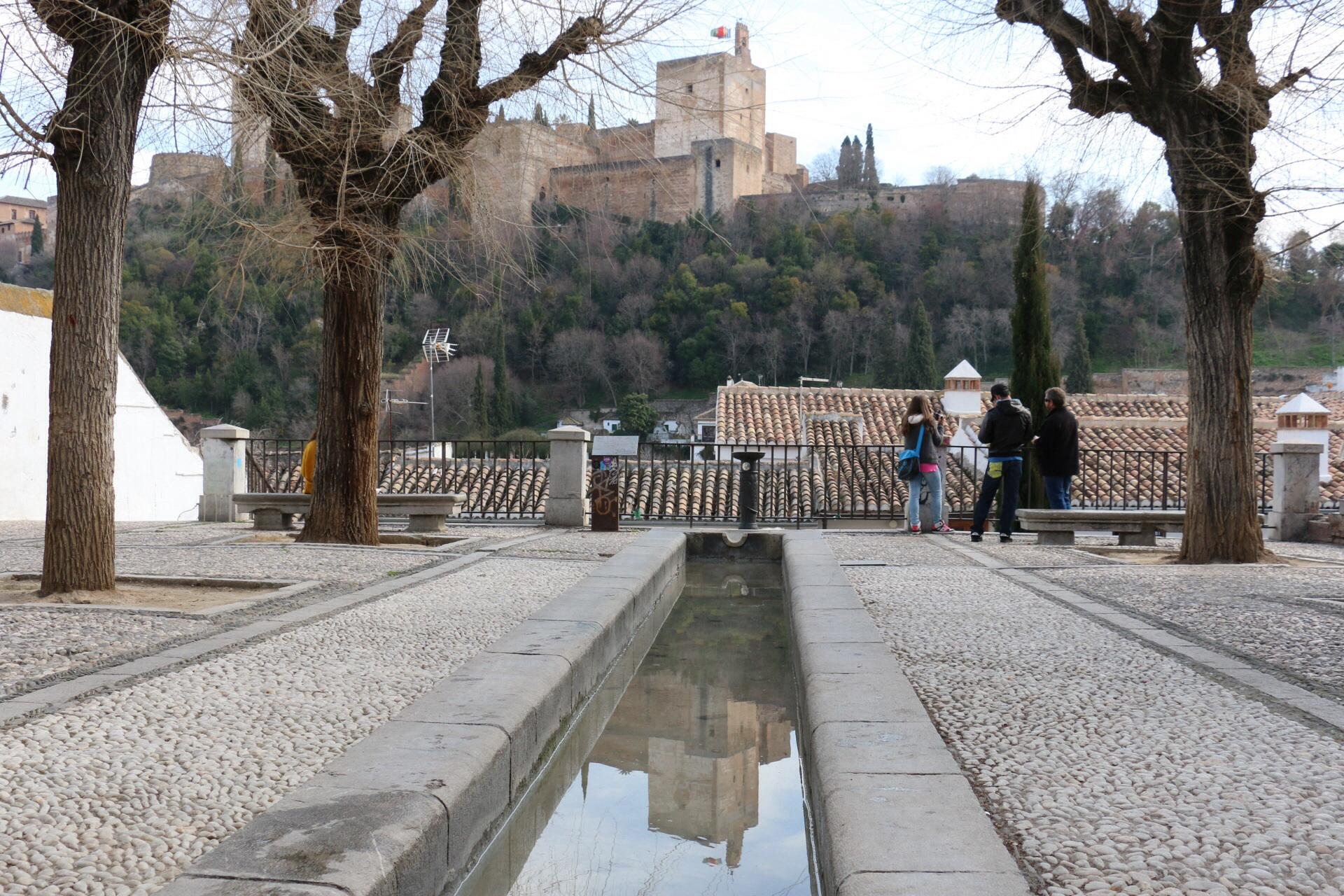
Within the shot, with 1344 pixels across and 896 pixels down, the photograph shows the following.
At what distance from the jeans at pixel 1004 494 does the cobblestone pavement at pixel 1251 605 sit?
2.68 meters

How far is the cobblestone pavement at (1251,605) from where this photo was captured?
510 cm

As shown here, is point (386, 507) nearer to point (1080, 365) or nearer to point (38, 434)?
point (38, 434)

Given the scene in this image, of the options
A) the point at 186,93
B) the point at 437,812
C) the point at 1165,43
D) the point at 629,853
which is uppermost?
the point at 1165,43

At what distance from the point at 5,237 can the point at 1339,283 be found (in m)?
77.7

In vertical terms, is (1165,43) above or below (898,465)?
above

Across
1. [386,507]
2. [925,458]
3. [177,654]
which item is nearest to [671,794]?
[177,654]

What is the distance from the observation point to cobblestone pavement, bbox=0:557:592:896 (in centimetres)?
Result: 254

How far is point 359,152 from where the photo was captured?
881 centimetres

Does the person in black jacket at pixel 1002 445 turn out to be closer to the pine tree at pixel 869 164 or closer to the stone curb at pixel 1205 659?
the stone curb at pixel 1205 659

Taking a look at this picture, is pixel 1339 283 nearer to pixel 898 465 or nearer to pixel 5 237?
pixel 898 465

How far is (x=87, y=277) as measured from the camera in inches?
244

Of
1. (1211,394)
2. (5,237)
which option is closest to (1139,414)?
(1211,394)

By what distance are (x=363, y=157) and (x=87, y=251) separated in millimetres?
3069

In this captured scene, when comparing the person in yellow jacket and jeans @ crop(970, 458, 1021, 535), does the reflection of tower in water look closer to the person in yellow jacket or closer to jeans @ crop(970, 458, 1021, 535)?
jeans @ crop(970, 458, 1021, 535)
